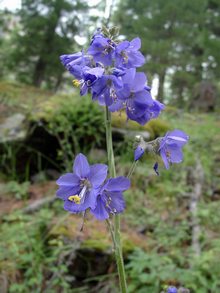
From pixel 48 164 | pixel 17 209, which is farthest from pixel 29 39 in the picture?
pixel 17 209

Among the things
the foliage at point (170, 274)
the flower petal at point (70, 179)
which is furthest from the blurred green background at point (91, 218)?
the flower petal at point (70, 179)

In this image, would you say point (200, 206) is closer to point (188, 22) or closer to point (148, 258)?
point (148, 258)

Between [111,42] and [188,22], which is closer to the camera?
[111,42]

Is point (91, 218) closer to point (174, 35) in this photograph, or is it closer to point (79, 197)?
point (79, 197)

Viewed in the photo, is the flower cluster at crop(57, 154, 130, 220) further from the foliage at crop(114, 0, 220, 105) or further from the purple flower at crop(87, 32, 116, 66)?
the foliage at crop(114, 0, 220, 105)

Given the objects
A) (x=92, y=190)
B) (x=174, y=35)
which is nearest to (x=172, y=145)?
(x=92, y=190)

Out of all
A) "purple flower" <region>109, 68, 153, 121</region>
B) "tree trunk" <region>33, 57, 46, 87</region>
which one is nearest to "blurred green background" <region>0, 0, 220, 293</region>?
"purple flower" <region>109, 68, 153, 121</region>

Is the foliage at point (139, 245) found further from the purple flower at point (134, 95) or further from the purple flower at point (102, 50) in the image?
the purple flower at point (102, 50)
